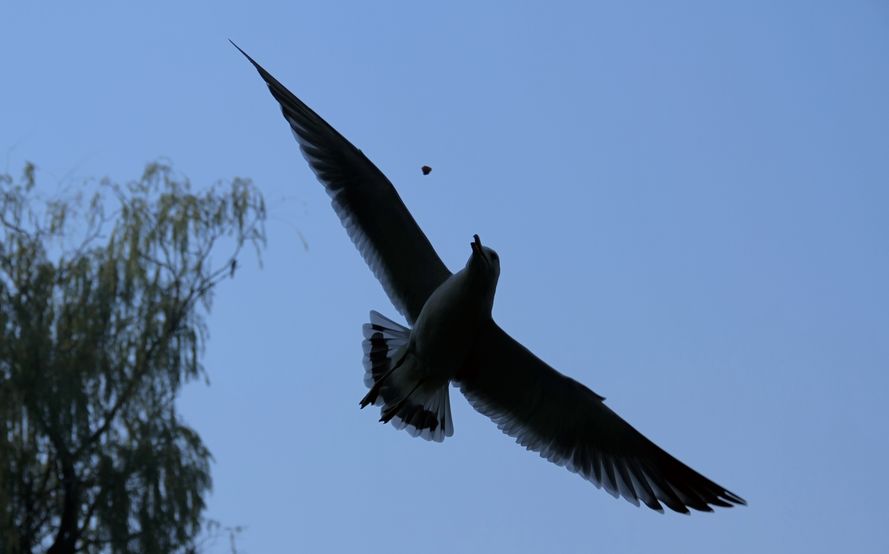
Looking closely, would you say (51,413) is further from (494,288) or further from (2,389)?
(494,288)

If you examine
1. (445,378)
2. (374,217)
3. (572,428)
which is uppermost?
(374,217)

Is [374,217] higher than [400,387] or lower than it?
higher

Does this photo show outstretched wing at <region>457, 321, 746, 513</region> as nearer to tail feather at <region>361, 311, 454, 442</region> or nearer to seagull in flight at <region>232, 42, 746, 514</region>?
seagull in flight at <region>232, 42, 746, 514</region>

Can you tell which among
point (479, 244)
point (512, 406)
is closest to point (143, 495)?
point (512, 406)

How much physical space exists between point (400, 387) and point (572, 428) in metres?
0.76

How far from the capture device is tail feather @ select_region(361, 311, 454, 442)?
5.41 meters

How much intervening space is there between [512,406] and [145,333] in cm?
456

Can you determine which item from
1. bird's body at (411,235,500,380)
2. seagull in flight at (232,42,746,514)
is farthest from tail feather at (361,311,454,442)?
bird's body at (411,235,500,380)

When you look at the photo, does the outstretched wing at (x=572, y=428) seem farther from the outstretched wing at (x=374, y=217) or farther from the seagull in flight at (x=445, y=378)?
the outstretched wing at (x=374, y=217)

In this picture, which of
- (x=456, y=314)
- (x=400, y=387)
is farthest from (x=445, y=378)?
(x=456, y=314)

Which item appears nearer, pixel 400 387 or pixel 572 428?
pixel 400 387

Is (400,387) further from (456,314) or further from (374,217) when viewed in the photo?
(374,217)

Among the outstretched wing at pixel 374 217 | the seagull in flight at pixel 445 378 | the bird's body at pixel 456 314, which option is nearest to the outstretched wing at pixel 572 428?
the seagull in flight at pixel 445 378

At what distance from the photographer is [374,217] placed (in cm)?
562
